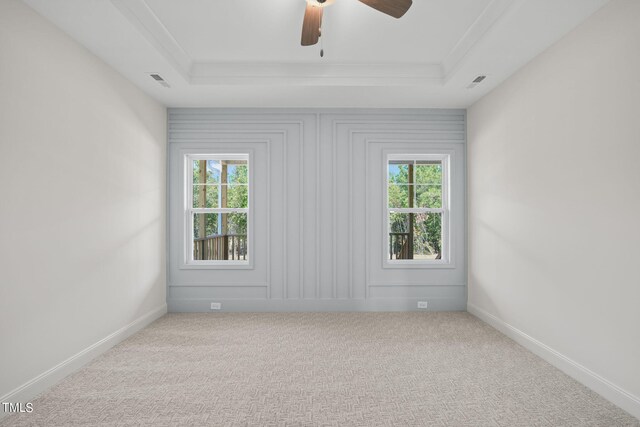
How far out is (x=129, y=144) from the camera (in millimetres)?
3662

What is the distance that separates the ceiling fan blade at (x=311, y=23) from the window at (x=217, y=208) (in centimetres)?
224

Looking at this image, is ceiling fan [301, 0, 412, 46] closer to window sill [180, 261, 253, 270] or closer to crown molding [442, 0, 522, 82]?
crown molding [442, 0, 522, 82]

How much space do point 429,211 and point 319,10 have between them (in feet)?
9.76

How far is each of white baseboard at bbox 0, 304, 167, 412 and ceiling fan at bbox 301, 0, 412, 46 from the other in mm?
2929

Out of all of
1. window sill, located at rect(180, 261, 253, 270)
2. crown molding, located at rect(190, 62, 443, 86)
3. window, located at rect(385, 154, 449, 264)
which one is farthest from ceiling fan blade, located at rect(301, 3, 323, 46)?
window sill, located at rect(180, 261, 253, 270)

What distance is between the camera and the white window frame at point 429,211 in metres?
4.60

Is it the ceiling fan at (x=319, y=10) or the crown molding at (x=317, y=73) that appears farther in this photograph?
the crown molding at (x=317, y=73)

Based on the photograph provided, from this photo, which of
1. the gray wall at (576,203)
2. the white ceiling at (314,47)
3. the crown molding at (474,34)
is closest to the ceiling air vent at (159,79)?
the white ceiling at (314,47)

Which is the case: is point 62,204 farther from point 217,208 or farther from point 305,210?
point 305,210

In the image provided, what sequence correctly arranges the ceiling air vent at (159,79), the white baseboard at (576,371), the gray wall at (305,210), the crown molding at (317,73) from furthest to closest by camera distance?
the gray wall at (305,210), the crown molding at (317,73), the ceiling air vent at (159,79), the white baseboard at (576,371)

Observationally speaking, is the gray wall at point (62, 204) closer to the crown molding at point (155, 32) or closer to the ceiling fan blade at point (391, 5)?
the crown molding at point (155, 32)

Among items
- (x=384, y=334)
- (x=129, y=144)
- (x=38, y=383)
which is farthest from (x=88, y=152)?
(x=384, y=334)

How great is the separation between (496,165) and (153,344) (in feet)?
12.6

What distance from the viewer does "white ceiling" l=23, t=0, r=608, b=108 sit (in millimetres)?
2645
